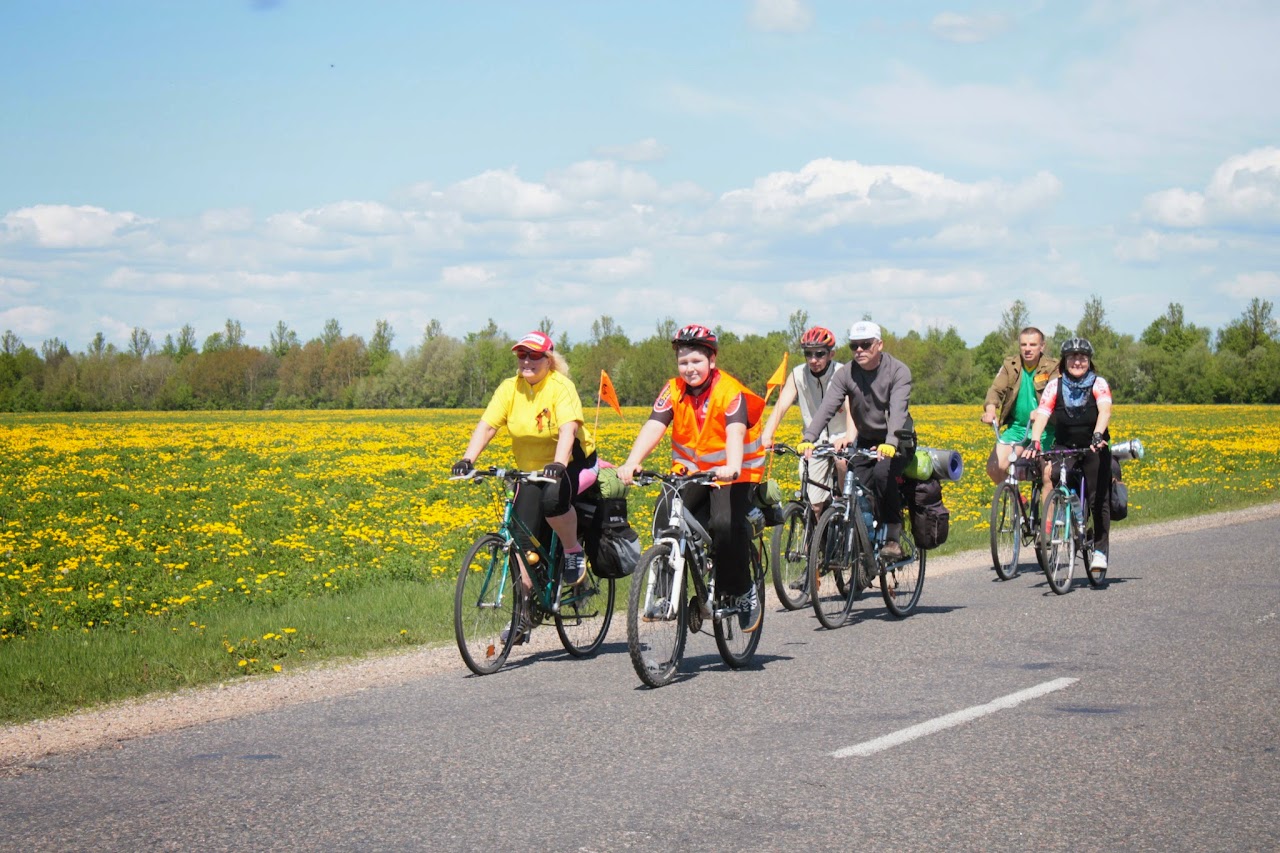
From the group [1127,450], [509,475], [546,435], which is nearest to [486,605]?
[509,475]

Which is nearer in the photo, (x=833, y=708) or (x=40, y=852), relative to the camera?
(x=40, y=852)

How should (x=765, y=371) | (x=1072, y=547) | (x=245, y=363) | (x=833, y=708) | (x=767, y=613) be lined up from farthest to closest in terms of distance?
1. (x=245, y=363)
2. (x=765, y=371)
3. (x=1072, y=547)
4. (x=767, y=613)
5. (x=833, y=708)

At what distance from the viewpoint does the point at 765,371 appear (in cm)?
12388

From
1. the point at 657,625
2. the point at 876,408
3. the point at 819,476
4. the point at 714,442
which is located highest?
the point at 876,408

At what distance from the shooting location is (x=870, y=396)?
31.4 feet

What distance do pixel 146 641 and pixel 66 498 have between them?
13.8 m

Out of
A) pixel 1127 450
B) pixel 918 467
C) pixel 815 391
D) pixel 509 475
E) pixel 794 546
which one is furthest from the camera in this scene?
pixel 1127 450

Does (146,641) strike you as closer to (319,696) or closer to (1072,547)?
(319,696)

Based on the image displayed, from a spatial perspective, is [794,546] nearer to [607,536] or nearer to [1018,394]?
[607,536]

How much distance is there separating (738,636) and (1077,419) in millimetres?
4793

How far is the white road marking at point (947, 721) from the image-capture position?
555 centimetres

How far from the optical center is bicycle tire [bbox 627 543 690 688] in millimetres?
6734

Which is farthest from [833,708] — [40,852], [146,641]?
[146,641]

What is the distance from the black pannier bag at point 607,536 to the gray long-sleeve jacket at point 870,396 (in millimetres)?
1844
